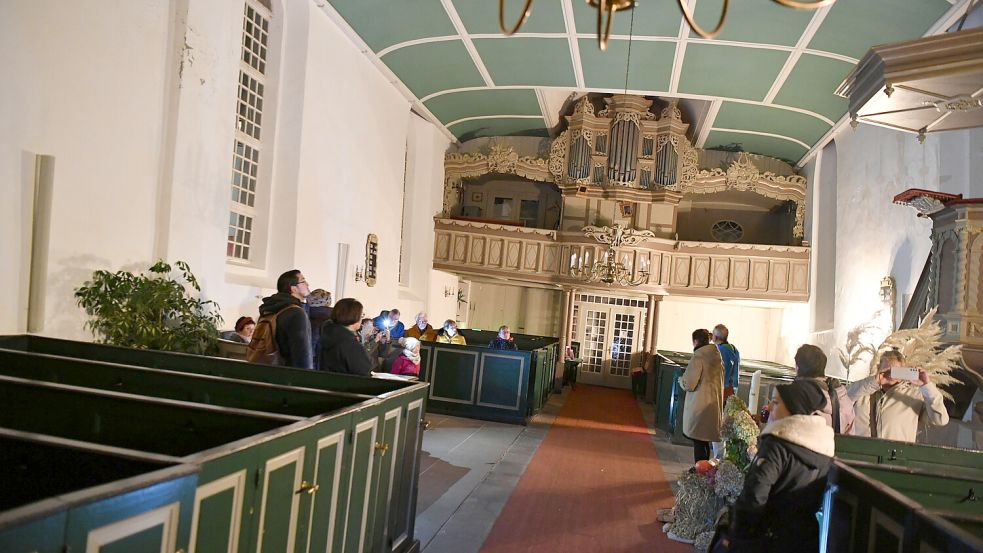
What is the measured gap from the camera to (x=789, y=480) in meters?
3.03

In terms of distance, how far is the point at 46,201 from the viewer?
212 inches

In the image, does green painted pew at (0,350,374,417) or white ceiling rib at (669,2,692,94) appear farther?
white ceiling rib at (669,2,692,94)

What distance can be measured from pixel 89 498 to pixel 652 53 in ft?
36.2

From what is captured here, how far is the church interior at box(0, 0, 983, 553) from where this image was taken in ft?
9.32

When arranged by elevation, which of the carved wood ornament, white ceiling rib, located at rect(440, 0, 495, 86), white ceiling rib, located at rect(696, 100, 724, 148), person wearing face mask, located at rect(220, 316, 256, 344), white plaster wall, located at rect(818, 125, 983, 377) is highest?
white ceiling rib, located at rect(440, 0, 495, 86)

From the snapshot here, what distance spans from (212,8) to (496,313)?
13.1m

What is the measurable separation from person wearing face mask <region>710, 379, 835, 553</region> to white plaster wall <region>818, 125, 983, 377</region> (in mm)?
6077

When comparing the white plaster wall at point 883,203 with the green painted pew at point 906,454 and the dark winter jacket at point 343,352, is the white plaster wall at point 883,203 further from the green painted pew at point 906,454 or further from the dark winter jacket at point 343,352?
the dark winter jacket at point 343,352

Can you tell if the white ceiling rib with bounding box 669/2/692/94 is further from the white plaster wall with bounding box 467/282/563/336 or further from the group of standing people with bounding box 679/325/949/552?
the group of standing people with bounding box 679/325/949/552

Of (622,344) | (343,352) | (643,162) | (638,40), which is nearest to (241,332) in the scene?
(343,352)

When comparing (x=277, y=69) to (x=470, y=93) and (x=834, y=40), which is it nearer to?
(x=470, y=93)

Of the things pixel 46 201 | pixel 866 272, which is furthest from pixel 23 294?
pixel 866 272

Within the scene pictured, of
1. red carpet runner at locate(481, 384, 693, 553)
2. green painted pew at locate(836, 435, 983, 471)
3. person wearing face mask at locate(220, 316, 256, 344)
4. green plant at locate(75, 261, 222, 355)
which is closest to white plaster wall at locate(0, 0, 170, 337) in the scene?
green plant at locate(75, 261, 222, 355)

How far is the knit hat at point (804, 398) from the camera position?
3.04 meters
